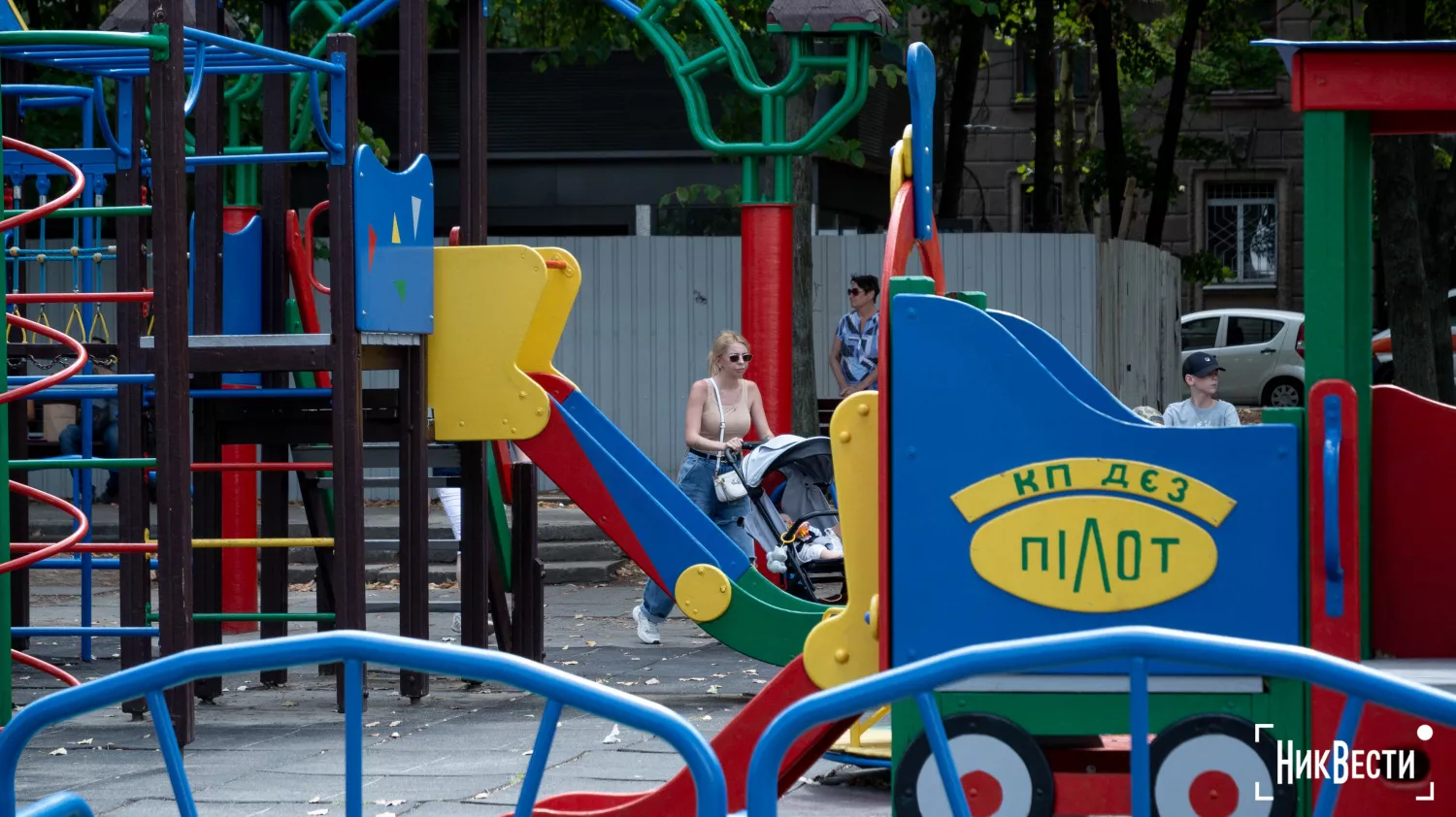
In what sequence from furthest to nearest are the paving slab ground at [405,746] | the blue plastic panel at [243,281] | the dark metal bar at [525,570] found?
the dark metal bar at [525,570] < the blue plastic panel at [243,281] < the paving slab ground at [405,746]

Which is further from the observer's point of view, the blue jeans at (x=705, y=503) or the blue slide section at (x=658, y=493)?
the blue jeans at (x=705, y=503)

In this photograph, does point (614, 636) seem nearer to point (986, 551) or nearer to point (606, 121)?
point (986, 551)

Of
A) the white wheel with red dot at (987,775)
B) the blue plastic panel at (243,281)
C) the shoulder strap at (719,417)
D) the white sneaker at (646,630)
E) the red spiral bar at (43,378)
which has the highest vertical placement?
the blue plastic panel at (243,281)

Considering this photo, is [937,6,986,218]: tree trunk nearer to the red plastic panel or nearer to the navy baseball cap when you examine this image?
the navy baseball cap

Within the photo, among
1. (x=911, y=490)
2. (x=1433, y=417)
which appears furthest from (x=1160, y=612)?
(x=1433, y=417)

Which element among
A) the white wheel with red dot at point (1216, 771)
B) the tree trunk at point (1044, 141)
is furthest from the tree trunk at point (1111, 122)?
the white wheel with red dot at point (1216, 771)

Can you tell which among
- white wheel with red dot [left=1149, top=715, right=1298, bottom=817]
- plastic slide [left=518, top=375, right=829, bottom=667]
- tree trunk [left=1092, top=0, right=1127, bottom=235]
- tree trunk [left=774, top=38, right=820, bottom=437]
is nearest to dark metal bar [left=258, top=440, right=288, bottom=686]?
plastic slide [left=518, top=375, right=829, bottom=667]

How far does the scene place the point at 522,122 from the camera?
75.3 ft

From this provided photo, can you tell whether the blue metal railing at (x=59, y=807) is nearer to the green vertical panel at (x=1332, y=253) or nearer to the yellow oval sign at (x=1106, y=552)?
the yellow oval sign at (x=1106, y=552)

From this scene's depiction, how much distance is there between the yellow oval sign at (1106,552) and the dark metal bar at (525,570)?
14.3 ft

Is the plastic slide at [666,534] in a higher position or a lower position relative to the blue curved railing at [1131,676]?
lower

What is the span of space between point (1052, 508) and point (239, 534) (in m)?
6.66

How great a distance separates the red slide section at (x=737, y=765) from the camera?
4.87 m

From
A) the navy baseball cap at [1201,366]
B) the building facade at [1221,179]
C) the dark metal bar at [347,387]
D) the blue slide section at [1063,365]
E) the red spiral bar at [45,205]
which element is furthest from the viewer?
the building facade at [1221,179]
